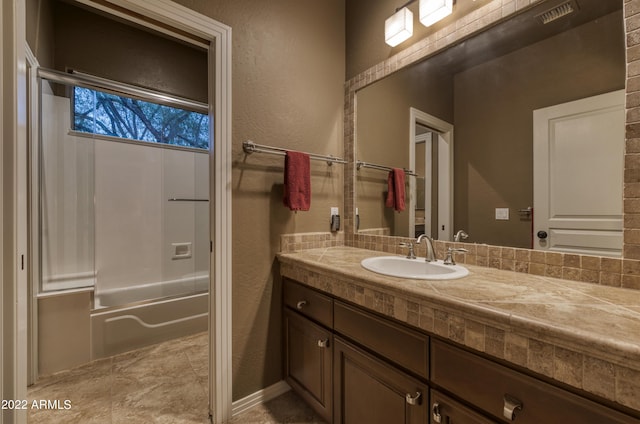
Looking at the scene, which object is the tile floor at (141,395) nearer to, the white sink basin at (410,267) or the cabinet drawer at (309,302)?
the cabinet drawer at (309,302)

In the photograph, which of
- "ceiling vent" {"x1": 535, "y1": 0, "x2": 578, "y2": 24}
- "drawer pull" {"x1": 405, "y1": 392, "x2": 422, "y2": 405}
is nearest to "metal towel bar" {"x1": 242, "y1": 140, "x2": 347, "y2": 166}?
"ceiling vent" {"x1": 535, "y1": 0, "x2": 578, "y2": 24}

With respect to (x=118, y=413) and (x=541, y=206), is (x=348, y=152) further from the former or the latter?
(x=118, y=413)

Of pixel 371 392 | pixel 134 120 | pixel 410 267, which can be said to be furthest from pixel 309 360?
pixel 134 120

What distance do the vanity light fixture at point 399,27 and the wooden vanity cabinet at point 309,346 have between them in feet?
4.96

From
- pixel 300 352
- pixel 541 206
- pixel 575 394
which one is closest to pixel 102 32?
pixel 300 352

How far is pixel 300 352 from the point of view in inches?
60.2

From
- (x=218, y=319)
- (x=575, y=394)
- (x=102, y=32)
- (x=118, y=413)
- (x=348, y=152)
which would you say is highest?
(x=102, y=32)

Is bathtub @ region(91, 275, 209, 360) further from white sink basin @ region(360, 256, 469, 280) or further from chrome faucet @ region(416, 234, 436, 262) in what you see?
chrome faucet @ region(416, 234, 436, 262)

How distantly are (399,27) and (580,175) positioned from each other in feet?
3.86

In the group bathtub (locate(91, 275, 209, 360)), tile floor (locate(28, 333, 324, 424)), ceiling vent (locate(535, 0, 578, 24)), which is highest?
ceiling vent (locate(535, 0, 578, 24))

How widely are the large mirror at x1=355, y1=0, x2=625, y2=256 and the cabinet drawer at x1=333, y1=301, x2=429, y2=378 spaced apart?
2.18 ft

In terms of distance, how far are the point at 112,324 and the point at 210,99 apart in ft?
6.10

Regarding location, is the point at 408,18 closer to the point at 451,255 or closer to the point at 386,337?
the point at 451,255

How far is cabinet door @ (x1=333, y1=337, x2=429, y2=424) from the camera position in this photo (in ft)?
3.07
